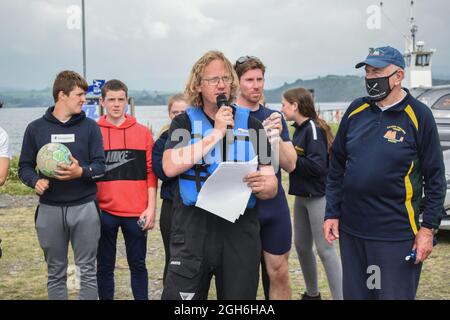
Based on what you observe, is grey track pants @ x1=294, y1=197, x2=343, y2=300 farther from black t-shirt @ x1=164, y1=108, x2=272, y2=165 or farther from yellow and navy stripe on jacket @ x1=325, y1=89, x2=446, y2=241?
black t-shirt @ x1=164, y1=108, x2=272, y2=165

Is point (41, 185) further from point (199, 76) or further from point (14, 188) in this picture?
point (14, 188)

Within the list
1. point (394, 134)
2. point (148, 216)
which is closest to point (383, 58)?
point (394, 134)

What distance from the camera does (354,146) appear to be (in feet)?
10.5

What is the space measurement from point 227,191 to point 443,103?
8434 millimetres

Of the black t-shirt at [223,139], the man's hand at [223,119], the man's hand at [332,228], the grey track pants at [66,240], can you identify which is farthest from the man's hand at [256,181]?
the grey track pants at [66,240]

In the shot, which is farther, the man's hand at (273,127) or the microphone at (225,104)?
the man's hand at (273,127)

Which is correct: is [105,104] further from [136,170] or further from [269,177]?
[269,177]

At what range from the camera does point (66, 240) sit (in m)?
4.02

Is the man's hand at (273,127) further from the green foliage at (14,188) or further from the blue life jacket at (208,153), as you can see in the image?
the green foliage at (14,188)

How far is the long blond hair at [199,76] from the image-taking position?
2.95 metres

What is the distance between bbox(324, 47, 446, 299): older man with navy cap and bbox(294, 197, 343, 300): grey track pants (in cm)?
120

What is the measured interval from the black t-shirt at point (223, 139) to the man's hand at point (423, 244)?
1.01 m
